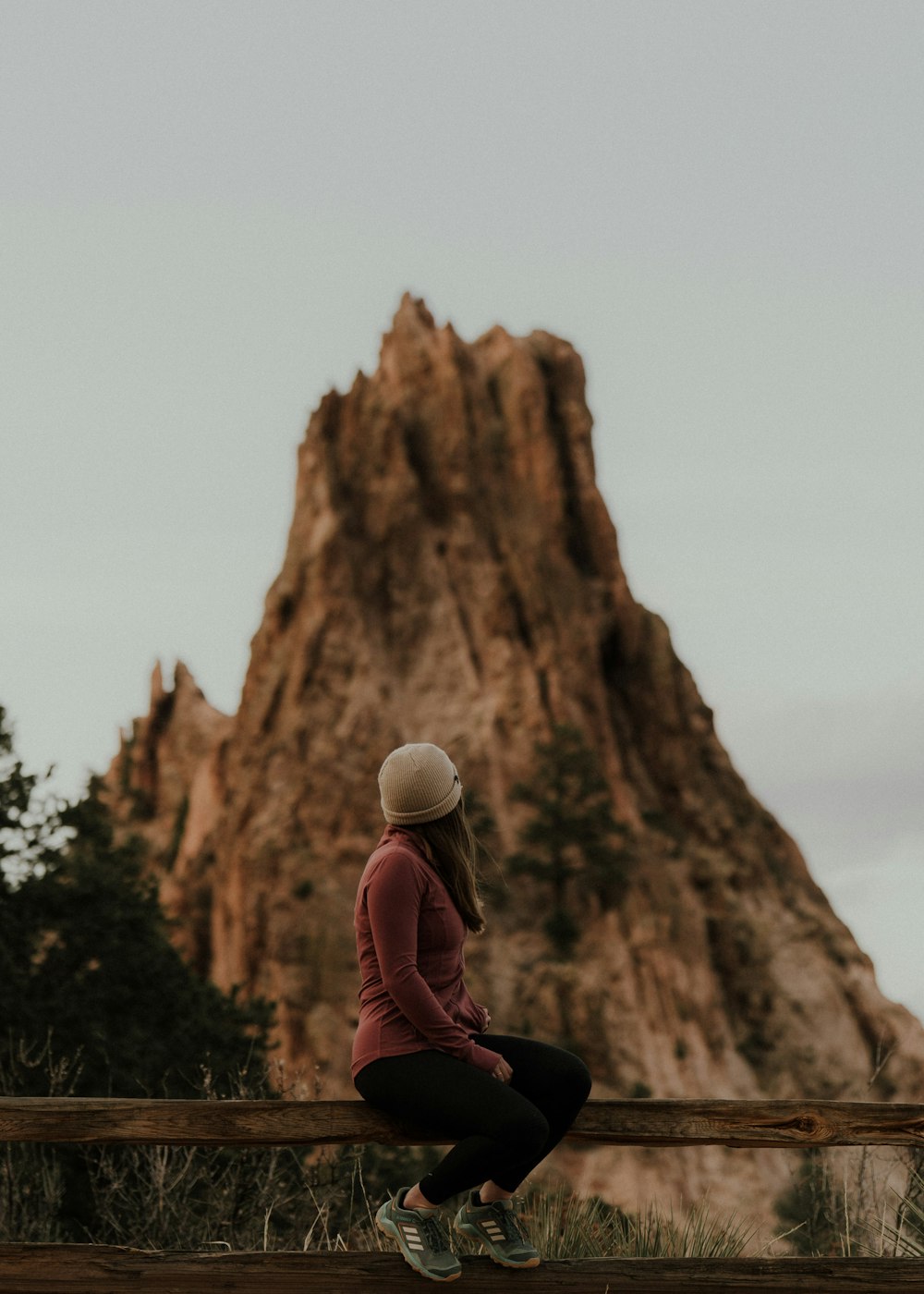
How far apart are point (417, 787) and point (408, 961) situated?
50cm

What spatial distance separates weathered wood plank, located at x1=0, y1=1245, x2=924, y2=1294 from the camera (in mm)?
3941

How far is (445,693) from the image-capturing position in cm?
3978

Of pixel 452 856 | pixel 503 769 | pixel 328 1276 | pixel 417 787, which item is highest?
pixel 503 769

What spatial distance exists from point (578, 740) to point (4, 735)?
67.0ft

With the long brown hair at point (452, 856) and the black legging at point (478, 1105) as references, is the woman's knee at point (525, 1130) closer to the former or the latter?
the black legging at point (478, 1105)

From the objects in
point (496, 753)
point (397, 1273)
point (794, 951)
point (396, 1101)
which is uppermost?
point (496, 753)

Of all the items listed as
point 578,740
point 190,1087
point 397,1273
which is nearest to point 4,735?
point 190,1087

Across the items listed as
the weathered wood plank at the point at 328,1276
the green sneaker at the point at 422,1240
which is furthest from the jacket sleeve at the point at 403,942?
the weathered wood plank at the point at 328,1276

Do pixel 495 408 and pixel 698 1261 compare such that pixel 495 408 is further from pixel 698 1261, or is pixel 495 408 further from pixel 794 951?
pixel 698 1261

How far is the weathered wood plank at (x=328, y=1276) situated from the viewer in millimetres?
3941

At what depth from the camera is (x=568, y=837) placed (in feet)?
121

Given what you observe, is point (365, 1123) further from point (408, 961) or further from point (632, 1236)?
point (632, 1236)

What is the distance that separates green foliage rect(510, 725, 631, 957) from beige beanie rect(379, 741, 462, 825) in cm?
3232

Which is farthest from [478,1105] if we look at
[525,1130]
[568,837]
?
[568,837]
